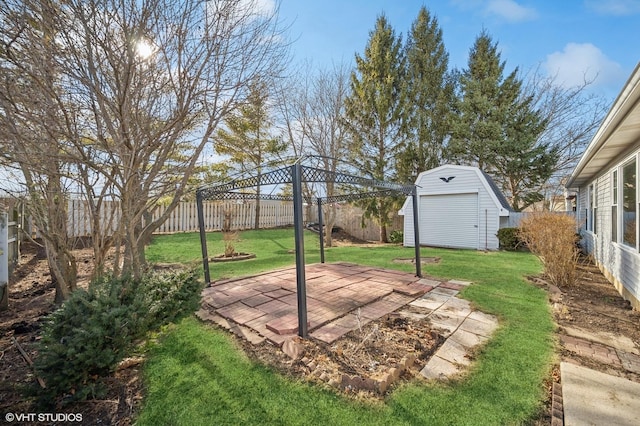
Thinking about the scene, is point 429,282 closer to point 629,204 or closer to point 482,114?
point 629,204

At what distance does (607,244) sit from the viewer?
228 inches

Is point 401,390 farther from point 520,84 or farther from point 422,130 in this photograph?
point 520,84

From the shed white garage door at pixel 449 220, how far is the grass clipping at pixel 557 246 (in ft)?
15.4

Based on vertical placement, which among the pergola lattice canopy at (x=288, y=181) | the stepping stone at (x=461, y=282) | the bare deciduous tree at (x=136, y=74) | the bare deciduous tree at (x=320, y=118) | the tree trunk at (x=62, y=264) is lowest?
the stepping stone at (x=461, y=282)

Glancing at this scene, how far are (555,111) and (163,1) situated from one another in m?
19.4

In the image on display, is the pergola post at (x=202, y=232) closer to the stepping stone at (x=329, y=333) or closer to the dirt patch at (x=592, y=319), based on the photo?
the stepping stone at (x=329, y=333)

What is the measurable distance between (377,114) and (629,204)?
10732 millimetres

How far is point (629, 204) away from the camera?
4477 mm

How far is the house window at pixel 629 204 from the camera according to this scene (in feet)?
14.0

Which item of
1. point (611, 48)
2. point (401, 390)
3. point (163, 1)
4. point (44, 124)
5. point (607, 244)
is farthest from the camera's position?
point (611, 48)

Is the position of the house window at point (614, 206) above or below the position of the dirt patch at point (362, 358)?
above

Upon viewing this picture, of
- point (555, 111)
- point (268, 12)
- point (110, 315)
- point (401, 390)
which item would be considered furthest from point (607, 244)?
point (555, 111)

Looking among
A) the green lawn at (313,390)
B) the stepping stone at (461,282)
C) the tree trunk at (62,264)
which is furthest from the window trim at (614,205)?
the tree trunk at (62,264)

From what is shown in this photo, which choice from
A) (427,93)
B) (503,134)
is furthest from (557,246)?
(427,93)
